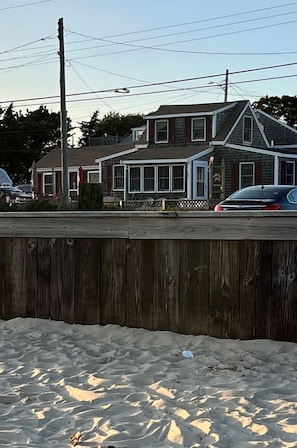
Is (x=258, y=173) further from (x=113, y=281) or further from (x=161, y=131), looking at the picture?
(x=113, y=281)

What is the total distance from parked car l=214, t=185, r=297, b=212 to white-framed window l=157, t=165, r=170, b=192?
19.0 m

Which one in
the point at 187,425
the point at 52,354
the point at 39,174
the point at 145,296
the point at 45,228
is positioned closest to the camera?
the point at 187,425

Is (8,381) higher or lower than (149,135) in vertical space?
lower

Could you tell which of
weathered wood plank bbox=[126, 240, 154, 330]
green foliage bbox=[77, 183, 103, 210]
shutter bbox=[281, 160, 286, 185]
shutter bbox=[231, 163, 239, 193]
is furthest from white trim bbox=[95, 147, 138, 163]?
weathered wood plank bbox=[126, 240, 154, 330]

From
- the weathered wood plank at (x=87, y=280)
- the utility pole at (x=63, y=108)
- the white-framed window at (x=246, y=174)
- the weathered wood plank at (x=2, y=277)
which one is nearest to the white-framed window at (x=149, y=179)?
the white-framed window at (x=246, y=174)

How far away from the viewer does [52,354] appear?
4.07 m

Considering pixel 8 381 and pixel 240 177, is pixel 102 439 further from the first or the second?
pixel 240 177

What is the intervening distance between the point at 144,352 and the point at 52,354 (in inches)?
26.6

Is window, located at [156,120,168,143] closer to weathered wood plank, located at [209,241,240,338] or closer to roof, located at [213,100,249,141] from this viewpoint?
roof, located at [213,100,249,141]

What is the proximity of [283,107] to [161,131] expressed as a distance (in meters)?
30.8

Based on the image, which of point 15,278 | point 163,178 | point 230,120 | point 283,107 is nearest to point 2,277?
point 15,278

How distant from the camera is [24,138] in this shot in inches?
2457

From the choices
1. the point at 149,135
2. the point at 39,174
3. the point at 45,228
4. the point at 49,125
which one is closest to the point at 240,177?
the point at 149,135

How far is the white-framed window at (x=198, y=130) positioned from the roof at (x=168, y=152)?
56 centimetres
